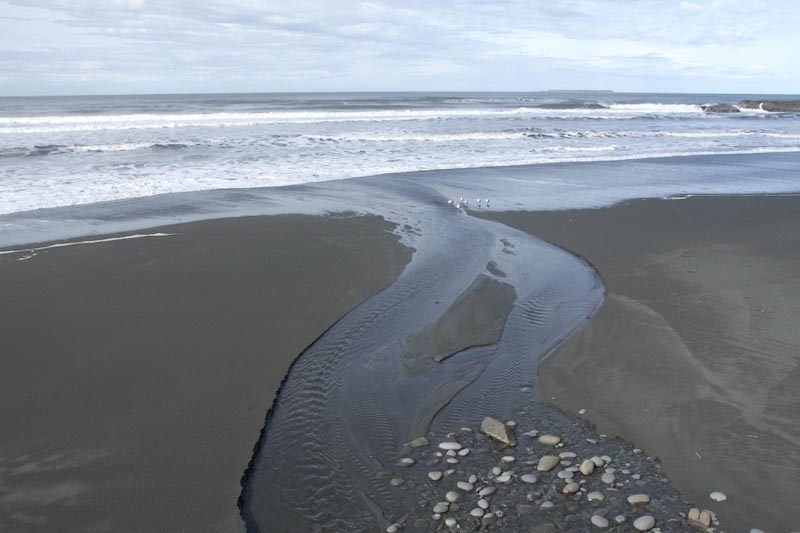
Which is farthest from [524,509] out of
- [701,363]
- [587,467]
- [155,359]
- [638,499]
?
[155,359]

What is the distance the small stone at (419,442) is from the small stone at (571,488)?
3.88 feet

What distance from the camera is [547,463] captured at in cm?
448

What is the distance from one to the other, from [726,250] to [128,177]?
14.7 m

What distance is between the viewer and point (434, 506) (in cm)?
406

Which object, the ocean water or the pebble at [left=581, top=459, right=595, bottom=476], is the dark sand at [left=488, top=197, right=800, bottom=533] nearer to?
the pebble at [left=581, top=459, right=595, bottom=476]

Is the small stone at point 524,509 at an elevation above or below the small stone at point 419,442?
above

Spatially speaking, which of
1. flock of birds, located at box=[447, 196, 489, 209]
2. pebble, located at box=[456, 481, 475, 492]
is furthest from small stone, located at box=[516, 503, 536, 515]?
flock of birds, located at box=[447, 196, 489, 209]

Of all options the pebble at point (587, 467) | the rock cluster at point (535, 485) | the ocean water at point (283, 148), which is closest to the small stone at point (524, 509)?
the rock cluster at point (535, 485)

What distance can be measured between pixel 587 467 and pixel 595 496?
0.31 metres

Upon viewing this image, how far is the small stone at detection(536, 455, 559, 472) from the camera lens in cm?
445

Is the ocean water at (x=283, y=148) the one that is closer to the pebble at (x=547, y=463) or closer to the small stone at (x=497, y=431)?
the small stone at (x=497, y=431)

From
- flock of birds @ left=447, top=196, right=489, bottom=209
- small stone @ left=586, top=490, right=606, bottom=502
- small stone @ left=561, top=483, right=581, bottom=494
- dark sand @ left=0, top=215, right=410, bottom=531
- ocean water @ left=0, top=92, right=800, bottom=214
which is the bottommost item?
small stone @ left=586, top=490, right=606, bottom=502

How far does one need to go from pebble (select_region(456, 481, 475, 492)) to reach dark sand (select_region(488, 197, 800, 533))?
147cm

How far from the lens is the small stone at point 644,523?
3.81 m
